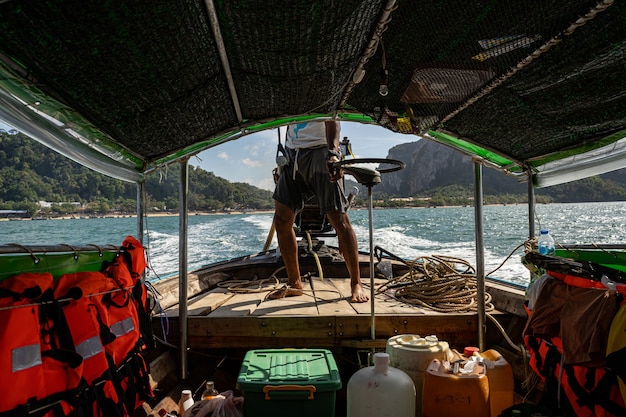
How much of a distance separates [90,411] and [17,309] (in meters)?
0.48

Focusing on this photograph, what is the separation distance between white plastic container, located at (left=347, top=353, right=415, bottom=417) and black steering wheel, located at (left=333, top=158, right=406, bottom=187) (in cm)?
94

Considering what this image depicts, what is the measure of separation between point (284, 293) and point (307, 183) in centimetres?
98

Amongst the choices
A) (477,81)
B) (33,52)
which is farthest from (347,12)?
(33,52)

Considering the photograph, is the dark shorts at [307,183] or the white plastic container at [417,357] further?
the dark shorts at [307,183]

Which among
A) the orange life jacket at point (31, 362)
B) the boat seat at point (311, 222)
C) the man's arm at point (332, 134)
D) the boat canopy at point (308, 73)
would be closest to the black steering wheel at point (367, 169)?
the boat canopy at point (308, 73)

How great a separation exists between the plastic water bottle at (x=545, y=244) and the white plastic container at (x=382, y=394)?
1227 mm

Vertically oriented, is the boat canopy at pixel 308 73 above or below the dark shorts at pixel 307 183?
above

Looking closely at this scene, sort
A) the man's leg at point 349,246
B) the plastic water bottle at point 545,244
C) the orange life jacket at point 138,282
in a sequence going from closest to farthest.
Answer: the orange life jacket at point 138,282
the plastic water bottle at point 545,244
the man's leg at point 349,246

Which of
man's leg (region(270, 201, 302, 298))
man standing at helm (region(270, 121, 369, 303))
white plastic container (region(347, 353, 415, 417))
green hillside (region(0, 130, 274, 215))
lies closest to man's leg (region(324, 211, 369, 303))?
man standing at helm (region(270, 121, 369, 303))

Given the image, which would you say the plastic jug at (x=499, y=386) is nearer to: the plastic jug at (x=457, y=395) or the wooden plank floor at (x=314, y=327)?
the plastic jug at (x=457, y=395)

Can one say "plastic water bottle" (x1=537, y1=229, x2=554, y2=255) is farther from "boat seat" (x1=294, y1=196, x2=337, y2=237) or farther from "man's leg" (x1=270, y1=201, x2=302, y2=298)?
"boat seat" (x1=294, y1=196, x2=337, y2=237)

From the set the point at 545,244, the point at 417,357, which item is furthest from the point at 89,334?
the point at 545,244

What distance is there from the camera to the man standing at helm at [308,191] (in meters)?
3.40

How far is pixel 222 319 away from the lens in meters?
2.62
